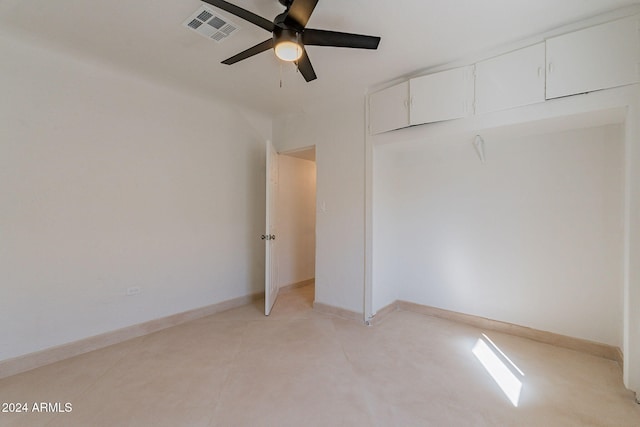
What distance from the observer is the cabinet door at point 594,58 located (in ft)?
5.97

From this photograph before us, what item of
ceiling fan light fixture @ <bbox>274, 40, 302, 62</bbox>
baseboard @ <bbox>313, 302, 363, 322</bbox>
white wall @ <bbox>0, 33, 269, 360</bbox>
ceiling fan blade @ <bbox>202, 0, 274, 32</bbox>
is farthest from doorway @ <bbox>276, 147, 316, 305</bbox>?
ceiling fan blade @ <bbox>202, 0, 274, 32</bbox>

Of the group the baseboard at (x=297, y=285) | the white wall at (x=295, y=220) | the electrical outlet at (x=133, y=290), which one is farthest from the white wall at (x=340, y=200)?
the electrical outlet at (x=133, y=290)

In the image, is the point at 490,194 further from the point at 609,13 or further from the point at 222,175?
the point at 222,175

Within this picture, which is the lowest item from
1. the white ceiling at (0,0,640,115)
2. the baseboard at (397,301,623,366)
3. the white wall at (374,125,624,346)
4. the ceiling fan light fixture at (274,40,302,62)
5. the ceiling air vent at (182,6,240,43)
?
the baseboard at (397,301,623,366)

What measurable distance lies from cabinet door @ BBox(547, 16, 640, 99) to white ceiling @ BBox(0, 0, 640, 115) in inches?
5.7

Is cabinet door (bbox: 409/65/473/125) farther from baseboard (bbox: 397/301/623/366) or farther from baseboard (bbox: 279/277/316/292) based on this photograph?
baseboard (bbox: 279/277/316/292)

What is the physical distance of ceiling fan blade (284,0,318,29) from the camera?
4.80ft

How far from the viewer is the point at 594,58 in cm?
191

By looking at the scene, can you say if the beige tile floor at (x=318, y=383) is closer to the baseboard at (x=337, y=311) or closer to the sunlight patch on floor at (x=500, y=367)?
the sunlight patch on floor at (x=500, y=367)

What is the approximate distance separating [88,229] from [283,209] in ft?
7.85

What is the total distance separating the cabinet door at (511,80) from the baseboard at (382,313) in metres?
2.34

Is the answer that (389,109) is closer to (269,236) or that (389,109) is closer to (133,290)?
(269,236)

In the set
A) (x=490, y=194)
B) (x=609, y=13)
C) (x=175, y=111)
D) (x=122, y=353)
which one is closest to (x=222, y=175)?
(x=175, y=111)

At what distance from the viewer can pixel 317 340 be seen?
266 cm
